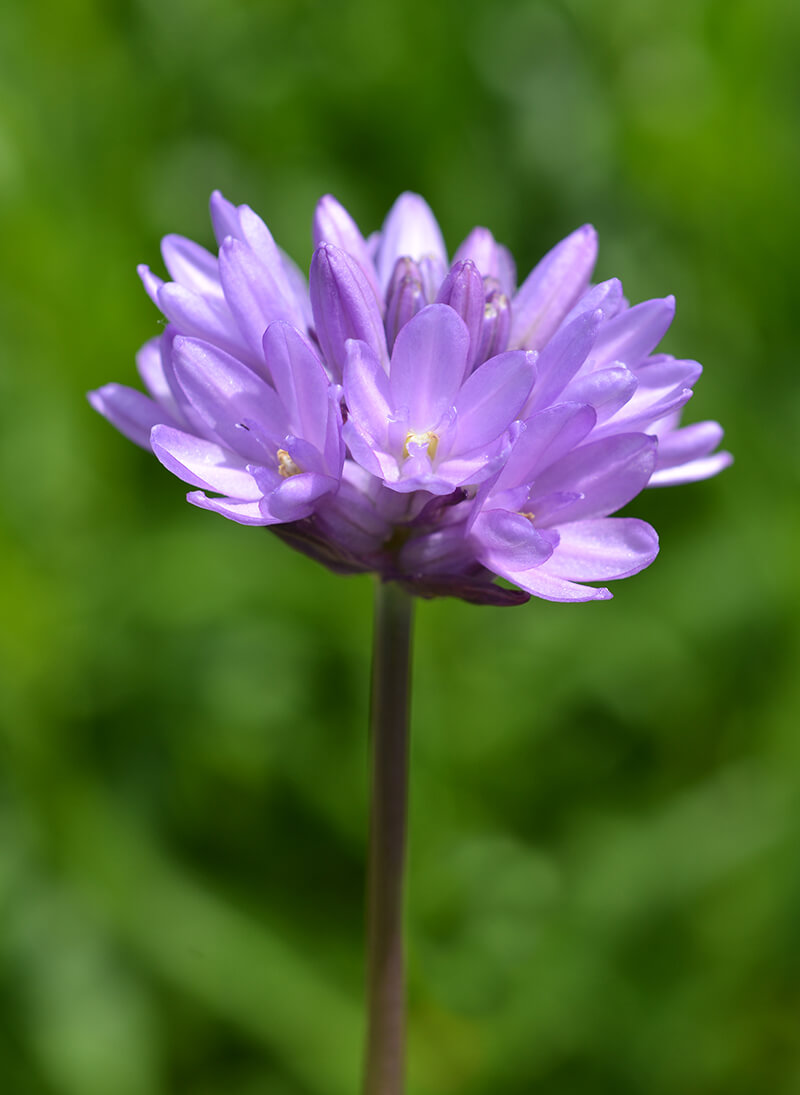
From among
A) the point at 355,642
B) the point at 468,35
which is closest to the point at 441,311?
the point at 355,642

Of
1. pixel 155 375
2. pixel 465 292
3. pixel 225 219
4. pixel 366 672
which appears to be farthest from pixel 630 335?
pixel 366 672

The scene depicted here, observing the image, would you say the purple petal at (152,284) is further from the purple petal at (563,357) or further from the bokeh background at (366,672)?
the bokeh background at (366,672)

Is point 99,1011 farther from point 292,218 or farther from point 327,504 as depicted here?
point 292,218

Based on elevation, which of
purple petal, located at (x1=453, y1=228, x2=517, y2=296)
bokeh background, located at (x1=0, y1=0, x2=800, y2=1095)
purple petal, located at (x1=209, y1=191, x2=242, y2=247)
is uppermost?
purple petal, located at (x1=209, y1=191, x2=242, y2=247)

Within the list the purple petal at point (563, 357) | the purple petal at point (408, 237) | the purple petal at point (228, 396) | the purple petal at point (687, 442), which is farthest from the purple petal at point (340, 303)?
the purple petal at point (687, 442)

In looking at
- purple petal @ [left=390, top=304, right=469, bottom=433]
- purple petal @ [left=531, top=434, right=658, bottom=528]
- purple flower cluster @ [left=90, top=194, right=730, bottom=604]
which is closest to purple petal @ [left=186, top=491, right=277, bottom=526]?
purple flower cluster @ [left=90, top=194, right=730, bottom=604]

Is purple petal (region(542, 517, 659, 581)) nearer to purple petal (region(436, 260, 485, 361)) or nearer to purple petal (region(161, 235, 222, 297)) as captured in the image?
purple petal (region(436, 260, 485, 361))
